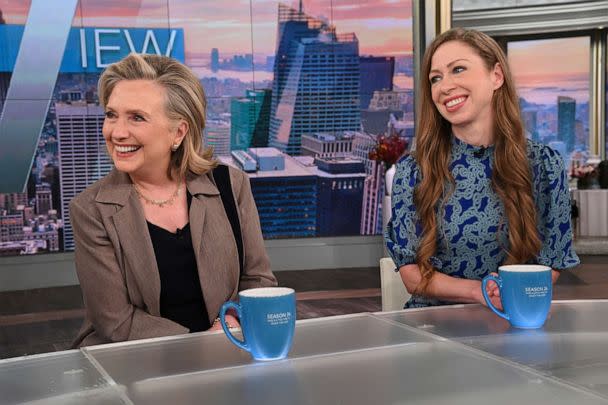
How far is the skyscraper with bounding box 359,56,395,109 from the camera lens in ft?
26.2

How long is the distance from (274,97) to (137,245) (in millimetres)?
6150

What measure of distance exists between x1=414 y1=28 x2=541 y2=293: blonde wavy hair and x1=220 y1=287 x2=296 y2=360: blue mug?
2.35 ft

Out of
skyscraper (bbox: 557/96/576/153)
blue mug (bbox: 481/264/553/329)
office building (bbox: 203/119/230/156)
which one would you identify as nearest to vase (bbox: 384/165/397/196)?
office building (bbox: 203/119/230/156)

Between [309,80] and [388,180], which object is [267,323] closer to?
[388,180]

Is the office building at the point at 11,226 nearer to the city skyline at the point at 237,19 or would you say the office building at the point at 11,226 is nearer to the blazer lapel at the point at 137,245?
the city skyline at the point at 237,19

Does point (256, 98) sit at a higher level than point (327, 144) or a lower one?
higher

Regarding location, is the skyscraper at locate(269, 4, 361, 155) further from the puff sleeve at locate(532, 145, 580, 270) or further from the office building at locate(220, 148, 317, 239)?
the puff sleeve at locate(532, 145, 580, 270)

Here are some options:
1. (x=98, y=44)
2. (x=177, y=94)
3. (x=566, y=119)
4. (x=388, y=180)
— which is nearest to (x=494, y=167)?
(x=177, y=94)

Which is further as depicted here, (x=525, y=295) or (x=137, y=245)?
(x=137, y=245)

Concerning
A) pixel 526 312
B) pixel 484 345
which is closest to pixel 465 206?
pixel 526 312

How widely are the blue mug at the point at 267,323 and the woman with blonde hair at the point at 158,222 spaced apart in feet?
1.84

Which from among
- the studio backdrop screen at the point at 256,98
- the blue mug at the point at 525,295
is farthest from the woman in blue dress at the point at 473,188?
the studio backdrop screen at the point at 256,98

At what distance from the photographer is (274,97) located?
307 inches

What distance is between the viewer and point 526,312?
50.8 inches
